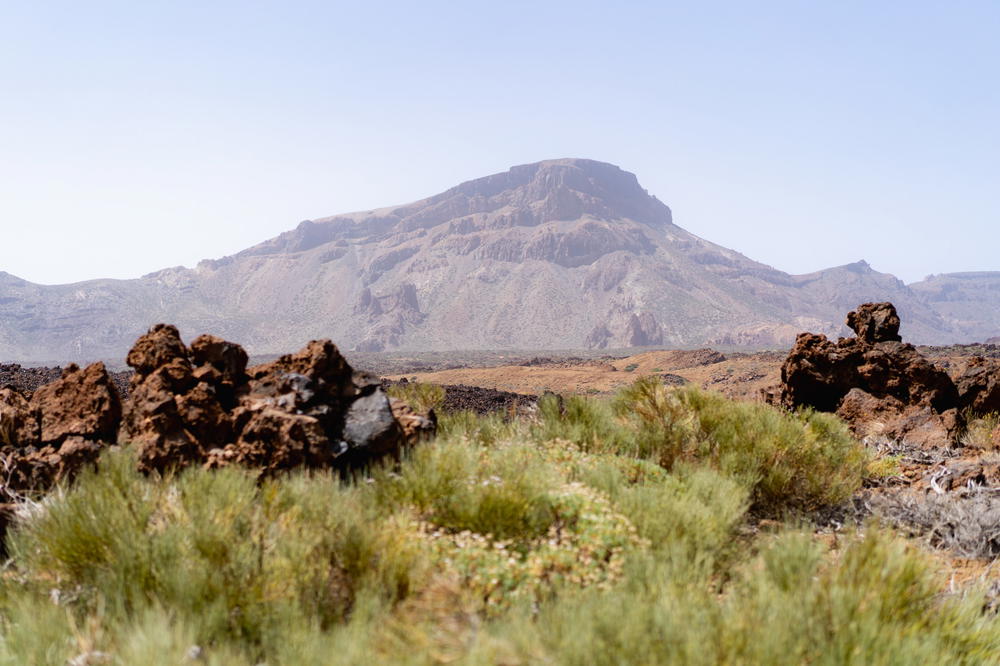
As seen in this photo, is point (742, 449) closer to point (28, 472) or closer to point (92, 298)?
point (28, 472)

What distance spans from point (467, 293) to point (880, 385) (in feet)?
429

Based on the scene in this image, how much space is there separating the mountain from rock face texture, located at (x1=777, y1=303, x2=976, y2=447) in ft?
342

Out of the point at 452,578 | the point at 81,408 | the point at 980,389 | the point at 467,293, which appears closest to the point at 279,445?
the point at 81,408

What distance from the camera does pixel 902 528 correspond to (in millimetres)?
6160

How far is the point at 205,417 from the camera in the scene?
582 centimetres

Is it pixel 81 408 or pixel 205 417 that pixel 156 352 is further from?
pixel 205 417

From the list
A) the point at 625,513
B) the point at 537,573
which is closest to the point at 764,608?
the point at 537,573

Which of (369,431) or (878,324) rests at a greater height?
(878,324)

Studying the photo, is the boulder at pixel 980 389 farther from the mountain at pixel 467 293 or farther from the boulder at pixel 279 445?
the mountain at pixel 467 293

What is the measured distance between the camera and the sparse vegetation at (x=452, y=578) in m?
2.78

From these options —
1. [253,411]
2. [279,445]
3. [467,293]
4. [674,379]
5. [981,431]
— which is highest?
[467,293]

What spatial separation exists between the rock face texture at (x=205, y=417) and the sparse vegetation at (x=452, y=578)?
1.48 ft

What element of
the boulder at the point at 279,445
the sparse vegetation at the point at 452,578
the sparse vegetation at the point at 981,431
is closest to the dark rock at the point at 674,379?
the sparse vegetation at the point at 981,431

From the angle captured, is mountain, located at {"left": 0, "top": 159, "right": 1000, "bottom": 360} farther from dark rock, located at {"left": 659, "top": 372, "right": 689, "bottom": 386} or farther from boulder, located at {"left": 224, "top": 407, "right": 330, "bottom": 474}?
boulder, located at {"left": 224, "top": 407, "right": 330, "bottom": 474}
